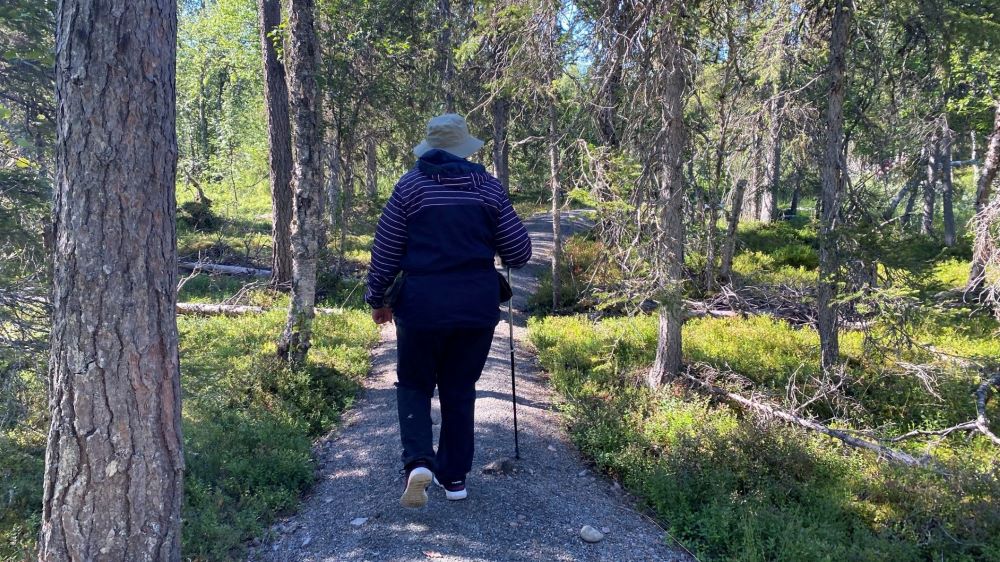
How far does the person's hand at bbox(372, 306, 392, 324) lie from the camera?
4.05m

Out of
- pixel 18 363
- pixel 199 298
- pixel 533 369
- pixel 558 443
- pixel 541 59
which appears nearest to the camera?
pixel 18 363

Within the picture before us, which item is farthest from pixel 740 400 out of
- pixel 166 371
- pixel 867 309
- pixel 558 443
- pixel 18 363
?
pixel 18 363

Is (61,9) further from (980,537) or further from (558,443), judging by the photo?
(980,537)

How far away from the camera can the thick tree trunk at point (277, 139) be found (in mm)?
12258

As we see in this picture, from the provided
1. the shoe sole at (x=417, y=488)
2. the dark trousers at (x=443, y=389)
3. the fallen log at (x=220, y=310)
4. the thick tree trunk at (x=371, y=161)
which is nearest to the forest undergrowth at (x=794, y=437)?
the dark trousers at (x=443, y=389)

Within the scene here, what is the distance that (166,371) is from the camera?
3.03 meters

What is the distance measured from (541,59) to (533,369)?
4087 millimetres

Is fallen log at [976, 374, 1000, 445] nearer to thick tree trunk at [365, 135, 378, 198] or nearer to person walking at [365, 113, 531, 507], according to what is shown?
person walking at [365, 113, 531, 507]

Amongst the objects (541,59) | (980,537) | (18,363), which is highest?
(541,59)

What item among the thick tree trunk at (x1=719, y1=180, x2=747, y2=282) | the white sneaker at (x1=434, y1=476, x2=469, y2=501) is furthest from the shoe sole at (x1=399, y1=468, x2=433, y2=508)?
the thick tree trunk at (x1=719, y1=180, x2=747, y2=282)

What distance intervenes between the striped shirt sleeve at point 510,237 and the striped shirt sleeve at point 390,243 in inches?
23.9

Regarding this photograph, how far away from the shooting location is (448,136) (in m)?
4.04

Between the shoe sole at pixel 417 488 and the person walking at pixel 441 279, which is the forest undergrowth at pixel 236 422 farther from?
the person walking at pixel 441 279

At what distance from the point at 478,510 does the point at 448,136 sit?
245cm
